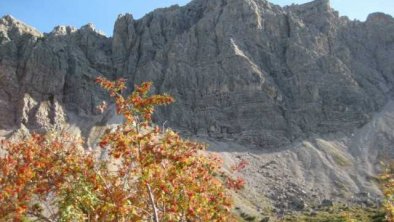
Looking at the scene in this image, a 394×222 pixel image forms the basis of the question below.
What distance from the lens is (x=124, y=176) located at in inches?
798

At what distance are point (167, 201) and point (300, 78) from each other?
177 metres

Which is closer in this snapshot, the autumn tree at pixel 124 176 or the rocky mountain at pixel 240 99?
the autumn tree at pixel 124 176

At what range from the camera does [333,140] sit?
559 feet

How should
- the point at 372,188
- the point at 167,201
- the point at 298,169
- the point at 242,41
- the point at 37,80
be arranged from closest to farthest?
the point at 167,201
the point at 372,188
the point at 298,169
the point at 37,80
the point at 242,41

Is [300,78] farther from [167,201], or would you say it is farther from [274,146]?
[167,201]

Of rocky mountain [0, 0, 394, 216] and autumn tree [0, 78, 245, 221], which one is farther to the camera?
rocky mountain [0, 0, 394, 216]

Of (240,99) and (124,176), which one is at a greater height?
(240,99)

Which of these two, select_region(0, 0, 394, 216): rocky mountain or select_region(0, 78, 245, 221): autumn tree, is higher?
select_region(0, 0, 394, 216): rocky mountain

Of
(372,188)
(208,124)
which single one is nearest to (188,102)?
(208,124)

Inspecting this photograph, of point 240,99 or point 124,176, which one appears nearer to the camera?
point 124,176

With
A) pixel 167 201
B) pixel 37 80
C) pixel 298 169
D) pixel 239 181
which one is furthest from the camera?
pixel 37 80

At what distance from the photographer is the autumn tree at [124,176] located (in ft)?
59.3

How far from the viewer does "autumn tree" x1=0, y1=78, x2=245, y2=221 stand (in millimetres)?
18078

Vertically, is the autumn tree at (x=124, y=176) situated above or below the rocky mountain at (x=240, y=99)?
below
